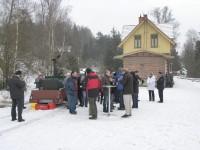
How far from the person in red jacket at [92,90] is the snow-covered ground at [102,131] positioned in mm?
405

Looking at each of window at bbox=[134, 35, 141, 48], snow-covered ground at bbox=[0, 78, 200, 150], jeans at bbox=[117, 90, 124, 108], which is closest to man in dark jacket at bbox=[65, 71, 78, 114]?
snow-covered ground at bbox=[0, 78, 200, 150]

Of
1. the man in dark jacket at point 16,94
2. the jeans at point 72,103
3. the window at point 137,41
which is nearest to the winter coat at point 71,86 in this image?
the jeans at point 72,103

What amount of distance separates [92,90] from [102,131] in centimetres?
279

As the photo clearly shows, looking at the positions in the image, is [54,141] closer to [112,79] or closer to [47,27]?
[112,79]

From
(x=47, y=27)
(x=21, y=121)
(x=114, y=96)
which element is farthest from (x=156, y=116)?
(x=47, y=27)

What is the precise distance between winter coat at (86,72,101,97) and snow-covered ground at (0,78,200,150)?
0.91 metres

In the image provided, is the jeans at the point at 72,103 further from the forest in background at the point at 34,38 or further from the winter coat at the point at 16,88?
the forest in background at the point at 34,38

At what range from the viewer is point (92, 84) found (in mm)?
14500

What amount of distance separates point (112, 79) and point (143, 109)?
1.83 m

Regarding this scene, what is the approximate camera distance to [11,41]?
28.2m

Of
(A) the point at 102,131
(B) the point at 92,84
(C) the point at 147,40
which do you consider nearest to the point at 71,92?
(B) the point at 92,84

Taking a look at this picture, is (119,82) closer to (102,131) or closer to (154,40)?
(102,131)

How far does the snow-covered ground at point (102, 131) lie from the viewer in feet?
32.8

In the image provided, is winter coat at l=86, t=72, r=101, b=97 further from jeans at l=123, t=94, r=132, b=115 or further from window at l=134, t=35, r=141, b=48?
window at l=134, t=35, r=141, b=48
